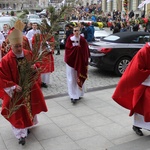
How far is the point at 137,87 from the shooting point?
4602 millimetres

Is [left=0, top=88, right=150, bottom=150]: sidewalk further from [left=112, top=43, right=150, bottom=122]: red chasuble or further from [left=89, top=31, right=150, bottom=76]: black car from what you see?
[left=89, top=31, right=150, bottom=76]: black car

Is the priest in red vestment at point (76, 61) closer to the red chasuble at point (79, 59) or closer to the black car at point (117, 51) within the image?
the red chasuble at point (79, 59)

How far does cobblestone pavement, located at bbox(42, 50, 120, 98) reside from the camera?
8.20 metres

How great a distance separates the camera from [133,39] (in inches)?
397

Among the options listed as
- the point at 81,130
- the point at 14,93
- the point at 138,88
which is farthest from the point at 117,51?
the point at 14,93

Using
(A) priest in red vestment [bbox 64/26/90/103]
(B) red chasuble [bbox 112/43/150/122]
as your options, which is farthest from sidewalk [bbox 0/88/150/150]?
(B) red chasuble [bbox 112/43/150/122]

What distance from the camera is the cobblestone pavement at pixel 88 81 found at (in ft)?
26.9

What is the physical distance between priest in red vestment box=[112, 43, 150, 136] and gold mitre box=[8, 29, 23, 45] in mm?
1626

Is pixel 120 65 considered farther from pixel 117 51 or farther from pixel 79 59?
pixel 79 59

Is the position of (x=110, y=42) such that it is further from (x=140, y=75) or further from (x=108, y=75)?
(x=140, y=75)

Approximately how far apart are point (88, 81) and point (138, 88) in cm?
468

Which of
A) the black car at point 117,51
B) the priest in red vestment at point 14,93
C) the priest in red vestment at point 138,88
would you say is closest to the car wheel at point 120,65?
the black car at point 117,51

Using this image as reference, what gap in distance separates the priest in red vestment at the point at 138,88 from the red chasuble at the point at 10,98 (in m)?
1.28

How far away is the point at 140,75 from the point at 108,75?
5694mm
